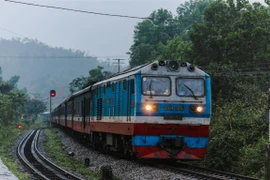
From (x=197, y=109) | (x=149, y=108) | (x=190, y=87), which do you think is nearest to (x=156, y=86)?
(x=149, y=108)

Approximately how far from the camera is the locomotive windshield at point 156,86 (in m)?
14.3

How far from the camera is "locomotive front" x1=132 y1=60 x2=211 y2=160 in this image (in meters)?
14.1

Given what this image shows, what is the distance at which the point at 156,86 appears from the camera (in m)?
14.5

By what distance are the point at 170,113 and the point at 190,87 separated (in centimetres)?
113

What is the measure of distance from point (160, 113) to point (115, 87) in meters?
3.22

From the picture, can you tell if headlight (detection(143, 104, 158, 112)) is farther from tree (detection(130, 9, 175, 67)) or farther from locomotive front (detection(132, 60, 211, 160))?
tree (detection(130, 9, 175, 67))

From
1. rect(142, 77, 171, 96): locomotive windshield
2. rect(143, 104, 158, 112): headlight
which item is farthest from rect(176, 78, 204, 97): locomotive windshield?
rect(143, 104, 158, 112): headlight

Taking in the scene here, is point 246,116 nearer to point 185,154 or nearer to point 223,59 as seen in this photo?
point 185,154

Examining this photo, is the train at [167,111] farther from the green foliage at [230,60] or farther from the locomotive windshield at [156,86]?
the green foliage at [230,60]

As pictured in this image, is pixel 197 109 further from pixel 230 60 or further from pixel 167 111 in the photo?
pixel 230 60

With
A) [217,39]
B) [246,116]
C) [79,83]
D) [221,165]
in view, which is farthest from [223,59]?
[79,83]

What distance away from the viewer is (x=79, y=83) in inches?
3499

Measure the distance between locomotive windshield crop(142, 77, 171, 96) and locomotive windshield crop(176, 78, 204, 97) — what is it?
359 millimetres

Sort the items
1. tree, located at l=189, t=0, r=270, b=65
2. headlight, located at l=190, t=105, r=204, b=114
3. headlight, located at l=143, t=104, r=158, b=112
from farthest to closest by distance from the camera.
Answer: tree, located at l=189, t=0, r=270, b=65 < headlight, located at l=190, t=105, r=204, b=114 < headlight, located at l=143, t=104, r=158, b=112
